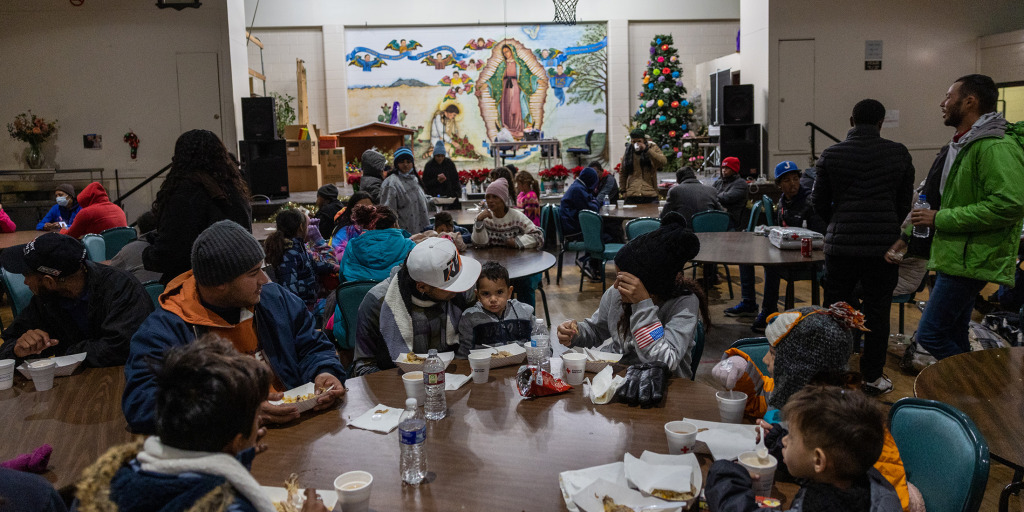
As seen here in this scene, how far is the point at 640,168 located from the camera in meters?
9.20

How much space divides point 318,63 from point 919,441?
13.9 metres

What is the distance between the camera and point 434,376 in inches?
84.3

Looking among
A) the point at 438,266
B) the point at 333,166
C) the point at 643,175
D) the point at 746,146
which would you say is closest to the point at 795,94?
the point at 746,146

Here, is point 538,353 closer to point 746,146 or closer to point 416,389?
point 416,389

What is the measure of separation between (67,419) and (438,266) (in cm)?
130

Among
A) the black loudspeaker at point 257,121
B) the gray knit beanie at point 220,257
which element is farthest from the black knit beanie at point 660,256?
the black loudspeaker at point 257,121

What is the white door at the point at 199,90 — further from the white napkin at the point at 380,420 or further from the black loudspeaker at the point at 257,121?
the white napkin at the point at 380,420

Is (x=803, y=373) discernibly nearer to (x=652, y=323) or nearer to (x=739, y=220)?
(x=652, y=323)

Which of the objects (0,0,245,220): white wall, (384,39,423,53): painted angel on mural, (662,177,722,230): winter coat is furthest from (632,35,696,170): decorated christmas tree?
(0,0,245,220): white wall

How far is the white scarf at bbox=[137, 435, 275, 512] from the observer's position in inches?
45.8

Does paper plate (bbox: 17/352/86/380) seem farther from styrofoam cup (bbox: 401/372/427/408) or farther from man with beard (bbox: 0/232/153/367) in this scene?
styrofoam cup (bbox: 401/372/427/408)

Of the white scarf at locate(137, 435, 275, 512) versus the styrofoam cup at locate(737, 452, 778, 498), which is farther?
the styrofoam cup at locate(737, 452, 778, 498)

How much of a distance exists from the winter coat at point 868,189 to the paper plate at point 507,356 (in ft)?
7.43

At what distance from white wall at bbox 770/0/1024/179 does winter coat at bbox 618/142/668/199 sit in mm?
2937
